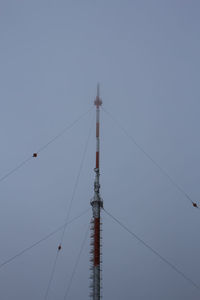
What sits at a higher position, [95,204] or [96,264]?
[95,204]

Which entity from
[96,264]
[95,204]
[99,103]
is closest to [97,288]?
[96,264]

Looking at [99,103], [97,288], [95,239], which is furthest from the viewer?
[99,103]

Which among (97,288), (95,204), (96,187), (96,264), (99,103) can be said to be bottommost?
(97,288)

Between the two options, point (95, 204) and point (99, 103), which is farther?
point (99, 103)

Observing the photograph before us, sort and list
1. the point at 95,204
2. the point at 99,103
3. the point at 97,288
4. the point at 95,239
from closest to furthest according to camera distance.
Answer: the point at 97,288 < the point at 95,239 < the point at 95,204 < the point at 99,103

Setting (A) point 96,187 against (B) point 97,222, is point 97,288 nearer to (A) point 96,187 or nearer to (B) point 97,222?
(B) point 97,222

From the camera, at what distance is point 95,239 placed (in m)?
27.8

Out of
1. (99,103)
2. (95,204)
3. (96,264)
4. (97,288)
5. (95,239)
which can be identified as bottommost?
(97,288)

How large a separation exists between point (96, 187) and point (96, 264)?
7.95 metres

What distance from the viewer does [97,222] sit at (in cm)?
2881

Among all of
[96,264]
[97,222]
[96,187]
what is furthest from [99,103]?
[96,264]

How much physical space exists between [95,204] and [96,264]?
19.5 feet

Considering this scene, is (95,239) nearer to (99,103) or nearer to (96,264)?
(96,264)

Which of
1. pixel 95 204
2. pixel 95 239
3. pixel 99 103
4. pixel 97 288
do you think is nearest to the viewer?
pixel 97 288
